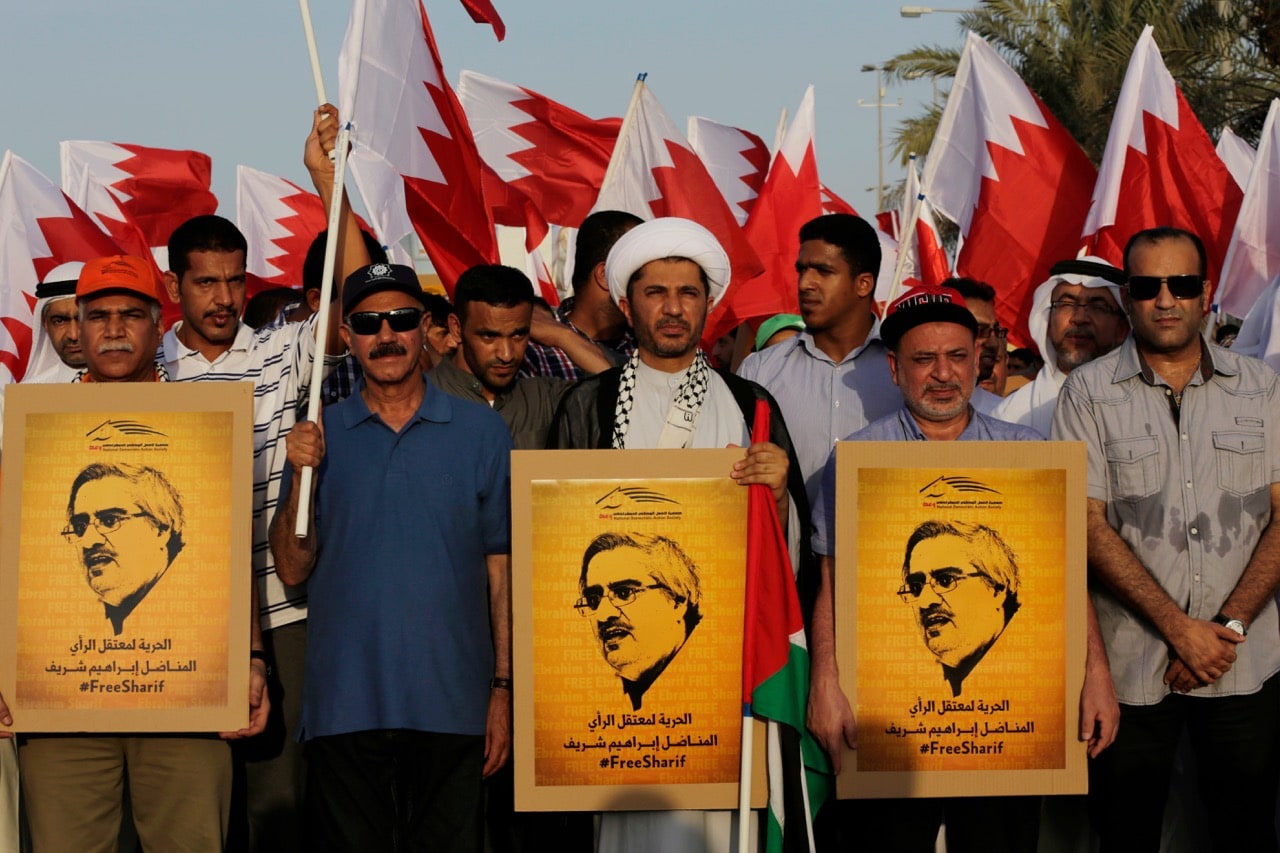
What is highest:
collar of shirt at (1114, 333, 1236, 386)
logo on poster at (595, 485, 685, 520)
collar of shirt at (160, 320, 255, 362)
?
collar of shirt at (160, 320, 255, 362)

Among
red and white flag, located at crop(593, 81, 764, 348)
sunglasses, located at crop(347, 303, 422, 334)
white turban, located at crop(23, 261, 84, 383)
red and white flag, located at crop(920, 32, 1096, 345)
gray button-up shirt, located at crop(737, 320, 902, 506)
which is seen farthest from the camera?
red and white flag, located at crop(593, 81, 764, 348)

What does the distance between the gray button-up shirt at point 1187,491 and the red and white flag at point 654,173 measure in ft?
14.5

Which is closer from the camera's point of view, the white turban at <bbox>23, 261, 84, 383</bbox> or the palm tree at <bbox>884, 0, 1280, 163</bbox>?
the white turban at <bbox>23, 261, 84, 383</bbox>

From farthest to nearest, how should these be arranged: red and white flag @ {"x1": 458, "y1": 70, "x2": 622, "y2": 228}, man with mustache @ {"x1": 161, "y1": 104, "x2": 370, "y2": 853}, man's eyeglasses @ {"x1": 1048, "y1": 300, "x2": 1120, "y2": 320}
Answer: red and white flag @ {"x1": 458, "y1": 70, "x2": 622, "y2": 228}
man's eyeglasses @ {"x1": 1048, "y1": 300, "x2": 1120, "y2": 320}
man with mustache @ {"x1": 161, "y1": 104, "x2": 370, "y2": 853}

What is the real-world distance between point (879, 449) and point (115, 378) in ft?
8.25

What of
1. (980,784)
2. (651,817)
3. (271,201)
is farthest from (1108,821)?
(271,201)

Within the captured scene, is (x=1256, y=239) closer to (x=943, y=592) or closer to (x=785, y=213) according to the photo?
(x=785, y=213)

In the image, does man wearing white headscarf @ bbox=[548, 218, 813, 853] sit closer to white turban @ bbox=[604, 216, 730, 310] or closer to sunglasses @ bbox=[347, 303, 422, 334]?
white turban @ bbox=[604, 216, 730, 310]

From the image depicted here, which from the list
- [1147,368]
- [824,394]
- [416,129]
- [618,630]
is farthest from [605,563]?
[416,129]

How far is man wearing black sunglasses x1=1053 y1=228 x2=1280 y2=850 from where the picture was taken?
548 cm

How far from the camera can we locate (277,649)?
19.0 feet

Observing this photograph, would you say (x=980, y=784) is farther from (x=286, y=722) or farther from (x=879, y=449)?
(x=286, y=722)

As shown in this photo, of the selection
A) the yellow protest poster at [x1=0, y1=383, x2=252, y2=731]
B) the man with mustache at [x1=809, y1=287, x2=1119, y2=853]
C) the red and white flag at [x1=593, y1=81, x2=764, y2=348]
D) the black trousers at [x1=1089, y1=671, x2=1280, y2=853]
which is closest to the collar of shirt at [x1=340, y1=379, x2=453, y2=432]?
the yellow protest poster at [x1=0, y1=383, x2=252, y2=731]

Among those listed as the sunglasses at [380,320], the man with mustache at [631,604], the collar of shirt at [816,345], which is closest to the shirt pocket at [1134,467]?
the collar of shirt at [816,345]
